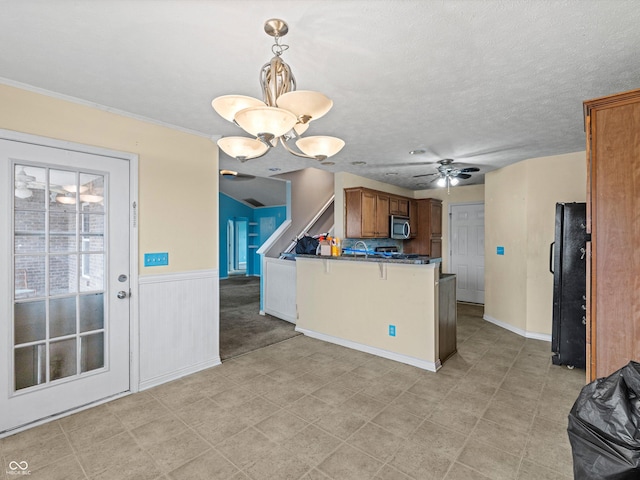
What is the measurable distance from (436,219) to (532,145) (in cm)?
303

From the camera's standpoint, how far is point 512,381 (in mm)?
2902

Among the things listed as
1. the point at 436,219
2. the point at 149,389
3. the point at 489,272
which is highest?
the point at 436,219

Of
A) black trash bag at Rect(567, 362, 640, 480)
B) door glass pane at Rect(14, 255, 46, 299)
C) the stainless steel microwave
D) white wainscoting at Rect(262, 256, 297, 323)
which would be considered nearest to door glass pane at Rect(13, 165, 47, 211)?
door glass pane at Rect(14, 255, 46, 299)

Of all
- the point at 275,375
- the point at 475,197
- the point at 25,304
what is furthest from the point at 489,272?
the point at 25,304

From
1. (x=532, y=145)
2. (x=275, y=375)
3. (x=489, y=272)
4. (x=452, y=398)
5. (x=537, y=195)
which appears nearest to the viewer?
(x=452, y=398)

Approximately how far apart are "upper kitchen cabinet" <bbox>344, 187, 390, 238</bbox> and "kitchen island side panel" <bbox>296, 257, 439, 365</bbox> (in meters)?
1.17

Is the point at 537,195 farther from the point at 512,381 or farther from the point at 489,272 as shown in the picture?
the point at 512,381

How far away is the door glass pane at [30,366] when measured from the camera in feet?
7.32

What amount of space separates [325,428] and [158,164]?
103 inches

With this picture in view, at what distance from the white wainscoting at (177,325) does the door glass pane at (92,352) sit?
0.98 ft

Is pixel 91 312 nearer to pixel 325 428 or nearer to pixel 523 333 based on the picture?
pixel 325 428

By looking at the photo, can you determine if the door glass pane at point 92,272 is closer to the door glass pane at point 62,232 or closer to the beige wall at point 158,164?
the door glass pane at point 62,232

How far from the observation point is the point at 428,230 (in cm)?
638

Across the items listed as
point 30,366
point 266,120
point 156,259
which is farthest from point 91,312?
point 266,120
